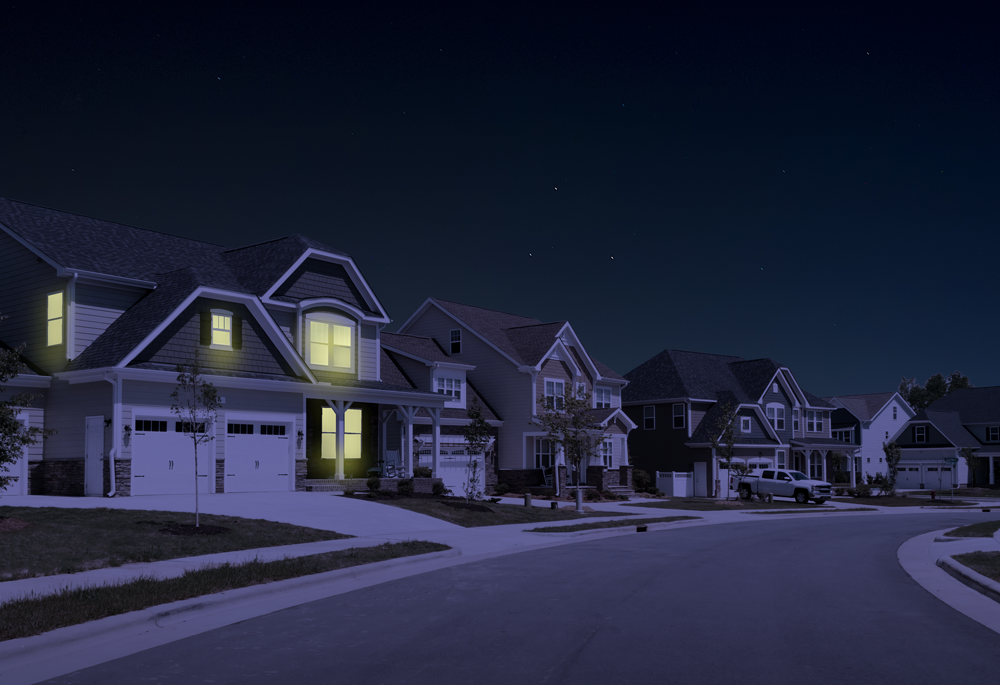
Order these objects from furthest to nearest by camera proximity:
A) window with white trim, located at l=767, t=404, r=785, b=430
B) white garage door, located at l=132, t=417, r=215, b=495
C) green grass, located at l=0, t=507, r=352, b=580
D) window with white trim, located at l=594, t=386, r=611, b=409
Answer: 1. window with white trim, located at l=767, t=404, r=785, b=430
2. window with white trim, located at l=594, t=386, r=611, b=409
3. white garage door, located at l=132, t=417, r=215, b=495
4. green grass, located at l=0, t=507, r=352, b=580

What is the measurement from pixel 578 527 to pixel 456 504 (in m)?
4.76

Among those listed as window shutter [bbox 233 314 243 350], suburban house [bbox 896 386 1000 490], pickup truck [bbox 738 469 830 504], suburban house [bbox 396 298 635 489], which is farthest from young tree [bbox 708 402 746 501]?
suburban house [bbox 896 386 1000 490]

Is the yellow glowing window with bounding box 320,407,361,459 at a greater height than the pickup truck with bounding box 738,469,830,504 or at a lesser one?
greater

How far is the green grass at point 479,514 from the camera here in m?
26.8

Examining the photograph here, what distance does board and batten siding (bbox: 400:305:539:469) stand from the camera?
4847cm

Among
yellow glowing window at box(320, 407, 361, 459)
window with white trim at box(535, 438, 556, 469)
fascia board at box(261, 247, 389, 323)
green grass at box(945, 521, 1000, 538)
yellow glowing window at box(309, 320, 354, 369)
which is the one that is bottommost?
green grass at box(945, 521, 1000, 538)

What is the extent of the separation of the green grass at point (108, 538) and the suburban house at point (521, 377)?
25.0 m

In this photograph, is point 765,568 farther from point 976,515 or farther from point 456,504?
point 976,515

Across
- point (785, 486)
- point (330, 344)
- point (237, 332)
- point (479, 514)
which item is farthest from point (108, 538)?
point (785, 486)

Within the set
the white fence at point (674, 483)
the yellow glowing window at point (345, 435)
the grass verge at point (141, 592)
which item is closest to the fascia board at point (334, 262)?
the yellow glowing window at point (345, 435)

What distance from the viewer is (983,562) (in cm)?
1670

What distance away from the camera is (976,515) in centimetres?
3944

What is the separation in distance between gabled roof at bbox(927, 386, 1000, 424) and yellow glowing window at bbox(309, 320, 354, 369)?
6534 centimetres

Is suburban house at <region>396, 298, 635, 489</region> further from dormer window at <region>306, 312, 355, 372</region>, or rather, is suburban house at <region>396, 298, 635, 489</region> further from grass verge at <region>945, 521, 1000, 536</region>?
grass verge at <region>945, 521, 1000, 536</region>
